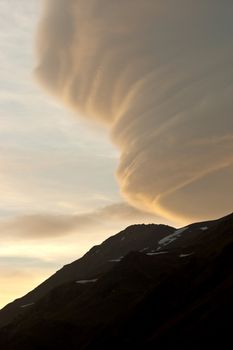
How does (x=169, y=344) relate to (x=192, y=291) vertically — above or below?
below

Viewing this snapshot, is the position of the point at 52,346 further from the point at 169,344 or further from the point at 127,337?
the point at 169,344

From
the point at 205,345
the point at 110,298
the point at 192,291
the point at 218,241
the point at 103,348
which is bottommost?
the point at 205,345

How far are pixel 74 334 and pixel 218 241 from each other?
65496 mm

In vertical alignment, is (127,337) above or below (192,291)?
below

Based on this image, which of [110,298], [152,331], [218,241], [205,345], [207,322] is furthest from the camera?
[218,241]

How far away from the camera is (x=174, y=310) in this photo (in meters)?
128

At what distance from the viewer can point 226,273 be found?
132 meters

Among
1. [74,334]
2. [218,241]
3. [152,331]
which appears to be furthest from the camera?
[218,241]

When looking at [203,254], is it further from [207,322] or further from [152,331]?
[207,322]

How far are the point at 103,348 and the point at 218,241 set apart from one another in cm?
7745

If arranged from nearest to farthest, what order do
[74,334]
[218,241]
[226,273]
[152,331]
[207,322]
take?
[207,322], [152,331], [226,273], [74,334], [218,241]

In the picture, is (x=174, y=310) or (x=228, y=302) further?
(x=174, y=310)

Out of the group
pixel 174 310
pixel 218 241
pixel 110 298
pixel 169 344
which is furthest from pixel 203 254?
pixel 169 344

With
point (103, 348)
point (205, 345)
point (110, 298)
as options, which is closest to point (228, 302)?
point (205, 345)
